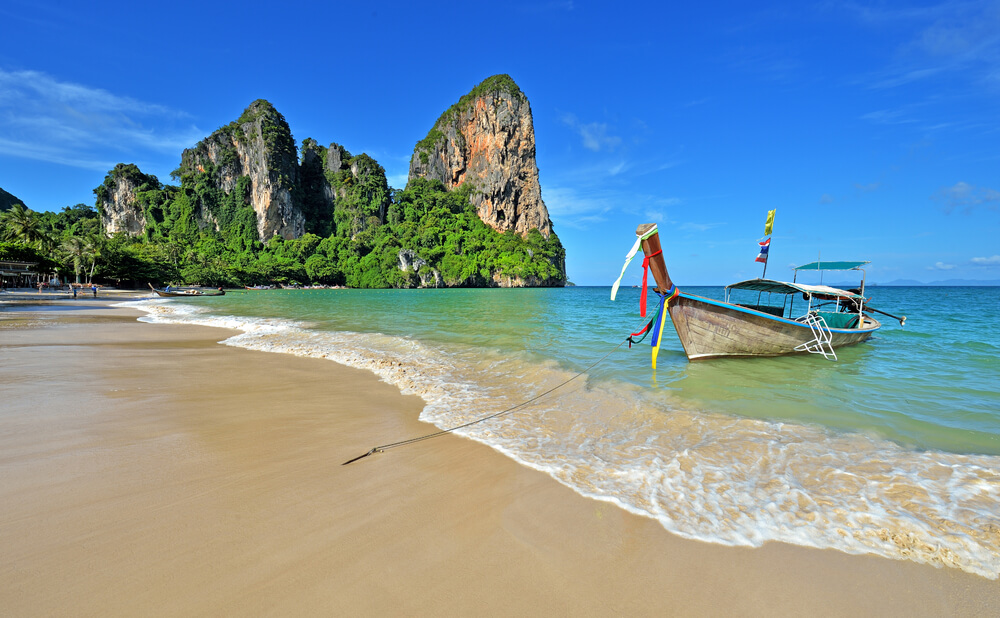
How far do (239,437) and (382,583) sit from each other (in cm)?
294

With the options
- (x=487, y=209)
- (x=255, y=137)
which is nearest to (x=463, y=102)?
(x=487, y=209)

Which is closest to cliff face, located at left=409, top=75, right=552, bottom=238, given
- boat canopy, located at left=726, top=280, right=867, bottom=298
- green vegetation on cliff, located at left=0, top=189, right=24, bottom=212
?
boat canopy, located at left=726, top=280, right=867, bottom=298

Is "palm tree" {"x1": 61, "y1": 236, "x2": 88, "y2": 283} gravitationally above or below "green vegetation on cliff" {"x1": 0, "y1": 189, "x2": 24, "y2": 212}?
below

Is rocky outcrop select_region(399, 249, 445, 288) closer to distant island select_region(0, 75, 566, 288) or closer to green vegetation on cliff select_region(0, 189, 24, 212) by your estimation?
distant island select_region(0, 75, 566, 288)

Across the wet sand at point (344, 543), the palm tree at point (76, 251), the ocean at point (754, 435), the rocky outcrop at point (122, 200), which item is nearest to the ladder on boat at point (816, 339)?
the ocean at point (754, 435)

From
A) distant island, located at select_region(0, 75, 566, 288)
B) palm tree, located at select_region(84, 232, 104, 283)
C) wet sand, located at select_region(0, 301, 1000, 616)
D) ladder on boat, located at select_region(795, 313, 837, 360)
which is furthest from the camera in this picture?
distant island, located at select_region(0, 75, 566, 288)

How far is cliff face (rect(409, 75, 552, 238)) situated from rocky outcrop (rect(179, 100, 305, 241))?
48.0 metres

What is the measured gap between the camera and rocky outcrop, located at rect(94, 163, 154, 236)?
103 m

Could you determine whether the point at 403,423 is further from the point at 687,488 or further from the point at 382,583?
the point at 687,488

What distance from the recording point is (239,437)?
4.14 metres

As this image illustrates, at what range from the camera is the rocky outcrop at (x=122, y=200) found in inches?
4063

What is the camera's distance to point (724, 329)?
9414mm

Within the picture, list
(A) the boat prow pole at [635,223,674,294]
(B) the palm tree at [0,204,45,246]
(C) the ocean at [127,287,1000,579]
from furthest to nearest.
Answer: (B) the palm tree at [0,204,45,246] < (A) the boat prow pole at [635,223,674,294] < (C) the ocean at [127,287,1000,579]

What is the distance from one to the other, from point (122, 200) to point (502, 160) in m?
103
